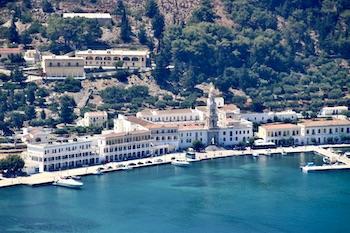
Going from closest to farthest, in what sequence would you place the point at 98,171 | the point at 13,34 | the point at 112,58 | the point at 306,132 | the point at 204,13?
the point at 98,171
the point at 306,132
the point at 112,58
the point at 13,34
the point at 204,13

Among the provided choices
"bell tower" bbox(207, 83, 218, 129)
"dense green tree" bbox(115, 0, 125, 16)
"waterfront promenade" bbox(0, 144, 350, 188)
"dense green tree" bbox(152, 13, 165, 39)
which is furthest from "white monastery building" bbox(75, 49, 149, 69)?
"waterfront promenade" bbox(0, 144, 350, 188)

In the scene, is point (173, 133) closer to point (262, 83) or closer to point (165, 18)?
point (262, 83)

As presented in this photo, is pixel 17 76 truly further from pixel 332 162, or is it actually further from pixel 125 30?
pixel 332 162

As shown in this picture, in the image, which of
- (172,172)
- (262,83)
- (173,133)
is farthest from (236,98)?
(172,172)

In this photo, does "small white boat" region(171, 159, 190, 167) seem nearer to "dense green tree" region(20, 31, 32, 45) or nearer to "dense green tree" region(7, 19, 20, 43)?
"dense green tree" region(20, 31, 32, 45)

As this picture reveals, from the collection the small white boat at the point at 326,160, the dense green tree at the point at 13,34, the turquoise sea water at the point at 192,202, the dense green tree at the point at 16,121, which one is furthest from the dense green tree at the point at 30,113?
the small white boat at the point at 326,160

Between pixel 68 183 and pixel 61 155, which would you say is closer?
pixel 68 183

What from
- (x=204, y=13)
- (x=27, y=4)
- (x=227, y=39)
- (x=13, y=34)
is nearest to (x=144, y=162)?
(x=13, y=34)
